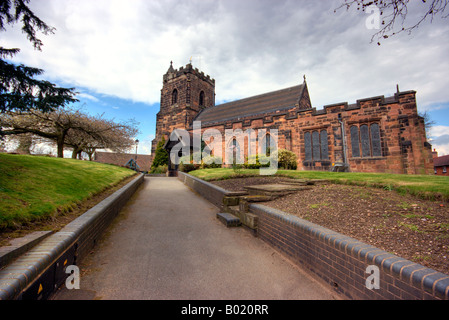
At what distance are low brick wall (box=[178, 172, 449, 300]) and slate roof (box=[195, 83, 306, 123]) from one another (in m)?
22.2

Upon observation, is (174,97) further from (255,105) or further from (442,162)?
(442,162)

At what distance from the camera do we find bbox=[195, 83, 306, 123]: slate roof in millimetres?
25359

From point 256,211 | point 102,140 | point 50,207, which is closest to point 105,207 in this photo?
point 50,207

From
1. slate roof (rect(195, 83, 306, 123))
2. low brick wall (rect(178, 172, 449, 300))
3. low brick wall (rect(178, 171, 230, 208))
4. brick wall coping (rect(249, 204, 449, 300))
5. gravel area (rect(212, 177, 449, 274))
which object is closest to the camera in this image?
brick wall coping (rect(249, 204, 449, 300))

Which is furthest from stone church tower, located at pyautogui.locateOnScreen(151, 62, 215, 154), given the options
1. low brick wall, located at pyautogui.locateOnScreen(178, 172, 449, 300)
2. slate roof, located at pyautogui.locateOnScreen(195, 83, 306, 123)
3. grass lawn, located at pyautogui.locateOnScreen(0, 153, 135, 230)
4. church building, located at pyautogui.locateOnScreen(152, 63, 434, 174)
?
low brick wall, located at pyautogui.locateOnScreen(178, 172, 449, 300)

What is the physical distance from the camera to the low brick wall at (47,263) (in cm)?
197

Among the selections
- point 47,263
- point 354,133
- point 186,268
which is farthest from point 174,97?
point 47,263

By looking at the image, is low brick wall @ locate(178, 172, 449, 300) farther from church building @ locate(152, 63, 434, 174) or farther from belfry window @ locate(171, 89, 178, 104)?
belfry window @ locate(171, 89, 178, 104)

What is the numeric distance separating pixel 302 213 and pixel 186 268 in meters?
2.75

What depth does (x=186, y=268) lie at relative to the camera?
11.4ft

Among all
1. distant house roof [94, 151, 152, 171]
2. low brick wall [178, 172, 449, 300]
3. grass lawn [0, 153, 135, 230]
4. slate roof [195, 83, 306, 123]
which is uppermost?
slate roof [195, 83, 306, 123]

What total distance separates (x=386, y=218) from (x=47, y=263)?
210 inches

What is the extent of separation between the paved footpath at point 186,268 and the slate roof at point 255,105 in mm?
22159

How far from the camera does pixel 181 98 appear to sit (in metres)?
35.4
